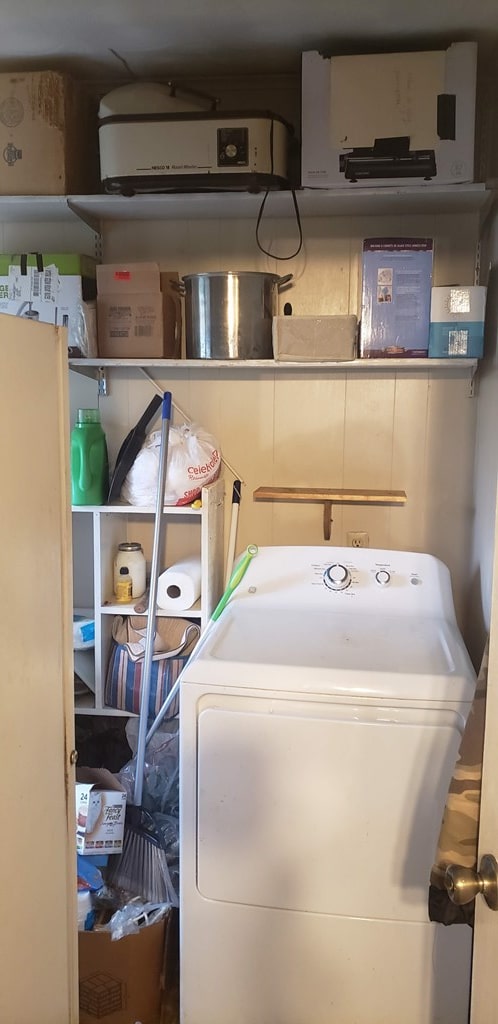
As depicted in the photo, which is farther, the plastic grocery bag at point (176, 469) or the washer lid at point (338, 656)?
the plastic grocery bag at point (176, 469)

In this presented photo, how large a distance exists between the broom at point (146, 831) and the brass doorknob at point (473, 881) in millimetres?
1254

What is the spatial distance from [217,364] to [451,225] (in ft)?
2.58

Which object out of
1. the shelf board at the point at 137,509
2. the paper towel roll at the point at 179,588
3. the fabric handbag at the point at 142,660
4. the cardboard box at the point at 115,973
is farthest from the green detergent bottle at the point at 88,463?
the cardboard box at the point at 115,973

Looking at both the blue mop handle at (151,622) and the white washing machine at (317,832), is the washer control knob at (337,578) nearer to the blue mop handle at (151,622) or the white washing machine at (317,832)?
the white washing machine at (317,832)

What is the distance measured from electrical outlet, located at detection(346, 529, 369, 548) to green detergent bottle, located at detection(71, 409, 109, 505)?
0.75 metres

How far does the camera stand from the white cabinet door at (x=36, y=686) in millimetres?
999

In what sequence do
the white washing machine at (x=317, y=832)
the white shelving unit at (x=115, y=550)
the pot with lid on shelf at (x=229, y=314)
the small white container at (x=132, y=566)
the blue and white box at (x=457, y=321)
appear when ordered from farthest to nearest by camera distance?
the small white container at (x=132, y=566) < the white shelving unit at (x=115, y=550) < the pot with lid on shelf at (x=229, y=314) < the blue and white box at (x=457, y=321) < the white washing machine at (x=317, y=832)

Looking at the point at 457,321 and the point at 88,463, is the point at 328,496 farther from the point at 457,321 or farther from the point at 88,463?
the point at 88,463

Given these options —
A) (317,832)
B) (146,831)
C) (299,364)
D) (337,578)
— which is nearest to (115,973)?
(146,831)

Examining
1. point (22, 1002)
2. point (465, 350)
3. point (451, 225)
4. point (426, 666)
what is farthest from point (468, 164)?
point (22, 1002)

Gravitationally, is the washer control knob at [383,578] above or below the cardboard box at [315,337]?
below

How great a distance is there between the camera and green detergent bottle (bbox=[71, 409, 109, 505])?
86.2 inches

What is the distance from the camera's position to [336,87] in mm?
1884

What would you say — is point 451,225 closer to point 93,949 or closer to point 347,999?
point 347,999
